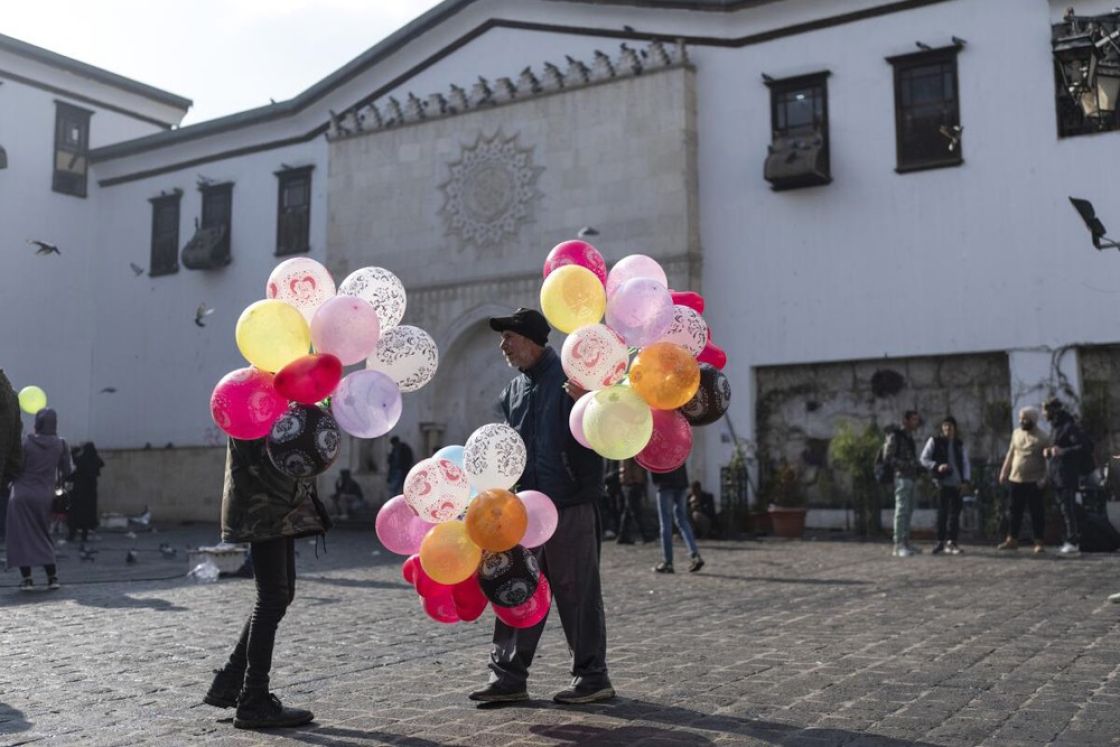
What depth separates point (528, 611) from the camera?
5.15 metres

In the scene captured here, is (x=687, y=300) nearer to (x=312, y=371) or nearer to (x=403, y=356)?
(x=403, y=356)

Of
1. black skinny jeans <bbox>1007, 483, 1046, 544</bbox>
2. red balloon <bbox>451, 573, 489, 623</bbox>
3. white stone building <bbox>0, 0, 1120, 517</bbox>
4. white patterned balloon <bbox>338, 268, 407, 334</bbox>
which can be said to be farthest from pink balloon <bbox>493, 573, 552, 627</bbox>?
white stone building <bbox>0, 0, 1120, 517</bbox>

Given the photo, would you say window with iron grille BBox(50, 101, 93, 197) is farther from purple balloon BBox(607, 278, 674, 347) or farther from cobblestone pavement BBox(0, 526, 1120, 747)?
purple balloon BBox(607, 278, 674, 347)

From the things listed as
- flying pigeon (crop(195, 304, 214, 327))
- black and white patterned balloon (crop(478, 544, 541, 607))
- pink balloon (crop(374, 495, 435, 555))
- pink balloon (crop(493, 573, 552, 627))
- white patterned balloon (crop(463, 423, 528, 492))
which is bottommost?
pink balloon (crop(493, 573, 552, 627))

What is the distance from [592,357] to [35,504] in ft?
26.5

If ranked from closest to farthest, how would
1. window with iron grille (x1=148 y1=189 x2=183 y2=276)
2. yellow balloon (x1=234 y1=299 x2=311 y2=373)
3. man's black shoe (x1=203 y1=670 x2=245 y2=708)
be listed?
yellow balloon (x1=234 y1=299 x2=311 y2=373)
man's black shoe (x1=203 y1=670 x2=245 y2=708)
window with iron grille (x1=148 y1=189 x2=183 y2=276)

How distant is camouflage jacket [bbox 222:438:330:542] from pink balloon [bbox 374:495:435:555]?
13.7 inches

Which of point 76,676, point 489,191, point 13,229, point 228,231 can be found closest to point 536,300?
point 489,191

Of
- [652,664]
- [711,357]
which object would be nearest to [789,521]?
[652,664]

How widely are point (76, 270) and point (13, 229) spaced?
2123 mm

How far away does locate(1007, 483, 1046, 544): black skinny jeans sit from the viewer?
14.4m

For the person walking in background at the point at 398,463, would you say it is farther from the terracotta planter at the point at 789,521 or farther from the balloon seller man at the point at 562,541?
the balloon seller man at the point at 562,541

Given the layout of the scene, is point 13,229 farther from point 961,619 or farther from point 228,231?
point 961,619

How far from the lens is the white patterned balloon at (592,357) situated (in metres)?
5.18
